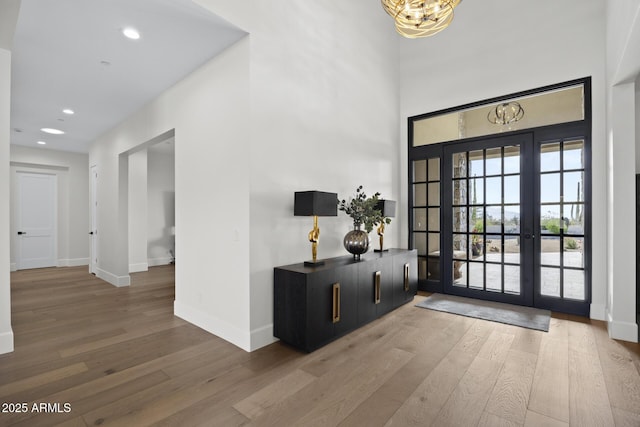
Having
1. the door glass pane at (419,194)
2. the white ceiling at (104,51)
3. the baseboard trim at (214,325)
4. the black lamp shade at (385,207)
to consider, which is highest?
the white ceiling at (104,51)

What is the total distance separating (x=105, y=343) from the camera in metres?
3.04

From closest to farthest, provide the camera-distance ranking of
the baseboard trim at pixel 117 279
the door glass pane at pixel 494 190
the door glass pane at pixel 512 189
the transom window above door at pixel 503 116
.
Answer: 1. the transom window above door at pixel 503 116
2. the door glass pane at pixel 512 189
3. the door glass pane at pixel 494 190
4. the baseboard trim at pixel 117 279

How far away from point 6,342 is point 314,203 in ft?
10.1

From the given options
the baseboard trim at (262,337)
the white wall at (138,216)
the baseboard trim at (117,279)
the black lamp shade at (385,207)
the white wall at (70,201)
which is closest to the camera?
the baseboard trim at (262,337)

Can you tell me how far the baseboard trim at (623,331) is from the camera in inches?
118

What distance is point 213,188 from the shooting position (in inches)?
131

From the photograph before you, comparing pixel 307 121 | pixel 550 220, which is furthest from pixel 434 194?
pixel 307 121

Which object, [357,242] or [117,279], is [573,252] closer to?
[357,242]

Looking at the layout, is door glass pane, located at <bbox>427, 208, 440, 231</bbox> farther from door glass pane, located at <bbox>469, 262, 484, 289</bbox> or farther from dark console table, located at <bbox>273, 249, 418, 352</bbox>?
dark console table, located at <bbox>273, 249, 418, 352</bbox>

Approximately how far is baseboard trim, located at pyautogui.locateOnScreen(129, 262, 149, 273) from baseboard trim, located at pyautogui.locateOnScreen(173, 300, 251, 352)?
3880 millimetres

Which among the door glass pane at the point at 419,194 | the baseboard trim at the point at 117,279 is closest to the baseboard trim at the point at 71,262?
the baseboard trim at the point at 117,279

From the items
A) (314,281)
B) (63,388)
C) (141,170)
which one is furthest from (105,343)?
(141,170)

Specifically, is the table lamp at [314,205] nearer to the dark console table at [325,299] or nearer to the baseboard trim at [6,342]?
the dark console table at [325,299]

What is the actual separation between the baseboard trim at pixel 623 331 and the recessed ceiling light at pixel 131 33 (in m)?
5.41
